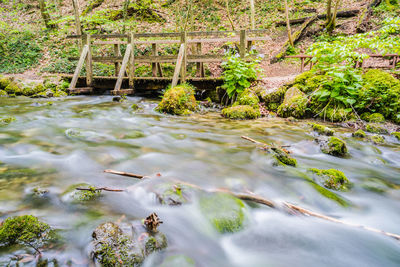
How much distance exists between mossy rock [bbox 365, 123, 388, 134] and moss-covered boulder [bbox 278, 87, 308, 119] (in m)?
1.55

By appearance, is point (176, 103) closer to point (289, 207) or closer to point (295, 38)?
point (289, 207)

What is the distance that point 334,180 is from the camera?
3.08 metres

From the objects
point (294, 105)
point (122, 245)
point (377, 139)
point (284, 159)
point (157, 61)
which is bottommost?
point (377, 139)

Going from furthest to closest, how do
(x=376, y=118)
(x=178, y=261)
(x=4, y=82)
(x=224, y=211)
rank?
1. (x=4, y=82)
2. (x=376, y=118)
3. (x=224, y=211)
4. (x=178, y=261)

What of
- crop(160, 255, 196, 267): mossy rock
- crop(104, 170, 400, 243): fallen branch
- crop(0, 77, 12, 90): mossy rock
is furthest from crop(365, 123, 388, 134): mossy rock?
crop(0, 77, 12, 90): mossy rock

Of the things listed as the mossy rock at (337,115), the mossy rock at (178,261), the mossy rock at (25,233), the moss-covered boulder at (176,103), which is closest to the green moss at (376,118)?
the mossy rock at (337,115)

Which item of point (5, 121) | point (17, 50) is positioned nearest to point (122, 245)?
point (5, 121)

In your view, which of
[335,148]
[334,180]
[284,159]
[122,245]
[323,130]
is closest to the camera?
[122,245]

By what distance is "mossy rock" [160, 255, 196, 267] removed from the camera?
185 centimetres

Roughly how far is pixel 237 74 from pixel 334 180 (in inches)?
202

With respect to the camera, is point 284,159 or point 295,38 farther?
point 295,38

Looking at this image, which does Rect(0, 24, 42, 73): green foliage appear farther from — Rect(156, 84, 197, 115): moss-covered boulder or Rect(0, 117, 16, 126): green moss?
Rect(156, 84, 197, 115): moss-covered boulder

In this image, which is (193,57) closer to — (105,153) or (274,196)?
(105,153)

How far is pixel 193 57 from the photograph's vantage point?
8.64 meters
